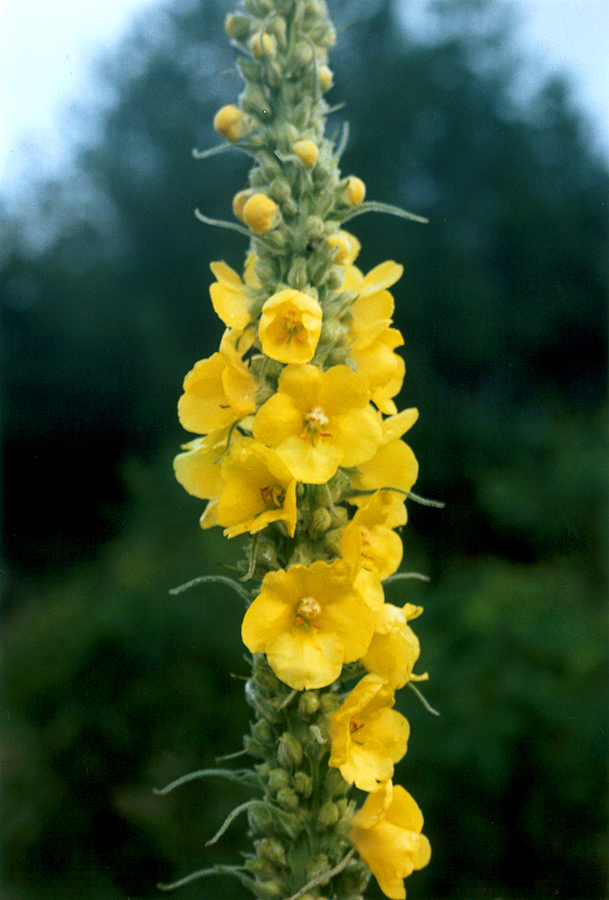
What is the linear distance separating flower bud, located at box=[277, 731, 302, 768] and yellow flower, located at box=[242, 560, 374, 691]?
0.14m

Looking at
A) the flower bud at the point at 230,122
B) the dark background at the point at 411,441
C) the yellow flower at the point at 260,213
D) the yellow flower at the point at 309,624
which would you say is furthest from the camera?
the dark background at the point at 411,441

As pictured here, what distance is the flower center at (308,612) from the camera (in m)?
1.34

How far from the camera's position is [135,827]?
4.53m

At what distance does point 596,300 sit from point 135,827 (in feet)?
29.8

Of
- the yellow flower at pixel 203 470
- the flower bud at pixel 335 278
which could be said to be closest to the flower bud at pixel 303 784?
the yellow flower at pixel 203 470

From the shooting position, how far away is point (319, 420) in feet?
4.52

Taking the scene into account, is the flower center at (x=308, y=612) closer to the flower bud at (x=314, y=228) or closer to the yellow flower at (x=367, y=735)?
the yellow flower at (x=367, y=735)

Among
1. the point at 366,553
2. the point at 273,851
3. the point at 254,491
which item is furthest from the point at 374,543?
the point at 273,851

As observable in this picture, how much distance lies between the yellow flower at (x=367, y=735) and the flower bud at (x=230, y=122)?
112 centimetres

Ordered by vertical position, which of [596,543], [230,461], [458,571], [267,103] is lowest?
[458,571]

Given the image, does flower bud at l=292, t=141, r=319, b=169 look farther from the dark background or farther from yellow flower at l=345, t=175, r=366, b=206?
the dark background

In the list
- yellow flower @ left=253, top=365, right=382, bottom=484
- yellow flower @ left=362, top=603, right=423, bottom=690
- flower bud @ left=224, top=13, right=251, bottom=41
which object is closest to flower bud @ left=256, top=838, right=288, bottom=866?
yellow flower @ left=362, top=603, right=423, bottom=690

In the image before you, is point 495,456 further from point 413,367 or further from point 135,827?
point 135,827

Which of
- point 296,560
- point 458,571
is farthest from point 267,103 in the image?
point 458,571
